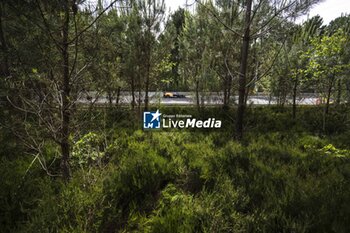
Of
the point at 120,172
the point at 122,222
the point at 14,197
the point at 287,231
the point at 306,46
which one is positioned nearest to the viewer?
the point at 287,231

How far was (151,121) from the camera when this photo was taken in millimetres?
8523

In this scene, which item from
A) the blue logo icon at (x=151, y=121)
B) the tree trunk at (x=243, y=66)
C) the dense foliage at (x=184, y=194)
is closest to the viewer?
the dense foliage at (x=184, y=194)

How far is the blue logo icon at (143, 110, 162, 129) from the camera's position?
8.33 m

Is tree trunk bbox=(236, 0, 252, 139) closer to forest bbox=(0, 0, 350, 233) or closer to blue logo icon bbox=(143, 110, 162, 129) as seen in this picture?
forest bbox=(0, 0, 350, 233)

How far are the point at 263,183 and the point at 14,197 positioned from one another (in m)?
4.29

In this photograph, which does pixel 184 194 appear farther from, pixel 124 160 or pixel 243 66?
pixel 243 66

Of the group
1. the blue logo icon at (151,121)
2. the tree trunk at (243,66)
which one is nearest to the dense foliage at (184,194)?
the tree trunk at (243,66)

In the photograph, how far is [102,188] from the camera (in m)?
3.12

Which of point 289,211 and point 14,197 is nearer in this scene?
point 289,211

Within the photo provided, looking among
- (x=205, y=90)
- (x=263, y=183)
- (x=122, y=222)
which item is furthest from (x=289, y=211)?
(x=205, y=90)

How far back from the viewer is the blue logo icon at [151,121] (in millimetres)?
8328

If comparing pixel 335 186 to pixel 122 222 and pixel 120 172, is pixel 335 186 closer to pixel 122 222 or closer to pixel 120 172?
pixel 122 222

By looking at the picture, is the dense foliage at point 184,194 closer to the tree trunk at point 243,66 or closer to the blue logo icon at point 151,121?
the tree trunk at point 243,66

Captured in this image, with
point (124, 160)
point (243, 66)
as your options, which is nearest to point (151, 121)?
point (124, 160)
